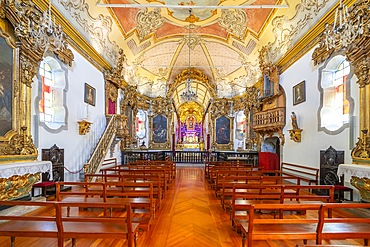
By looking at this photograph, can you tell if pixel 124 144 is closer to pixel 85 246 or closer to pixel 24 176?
pixel 24 176

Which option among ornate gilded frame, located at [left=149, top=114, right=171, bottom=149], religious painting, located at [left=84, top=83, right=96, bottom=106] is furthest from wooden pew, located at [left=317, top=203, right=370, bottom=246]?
ornate gilded frame, located at [left=149, top=114, right=171, bottom=149]

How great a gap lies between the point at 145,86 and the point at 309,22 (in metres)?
12.7

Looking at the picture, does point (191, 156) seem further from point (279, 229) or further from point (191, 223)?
point (279, 229)

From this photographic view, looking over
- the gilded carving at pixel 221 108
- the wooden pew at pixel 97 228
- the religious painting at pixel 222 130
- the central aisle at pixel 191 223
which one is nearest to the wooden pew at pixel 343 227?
the central aisle at pixel 191 223

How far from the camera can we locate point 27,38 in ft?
18.1

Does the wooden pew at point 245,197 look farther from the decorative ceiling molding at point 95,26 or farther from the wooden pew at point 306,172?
the decorative ceiling molding at point 95,26

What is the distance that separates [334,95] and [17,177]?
28.9 ft

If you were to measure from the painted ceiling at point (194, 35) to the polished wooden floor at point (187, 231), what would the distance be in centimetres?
644

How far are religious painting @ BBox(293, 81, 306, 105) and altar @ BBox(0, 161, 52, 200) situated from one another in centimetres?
870

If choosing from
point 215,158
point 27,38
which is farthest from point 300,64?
point 27,38

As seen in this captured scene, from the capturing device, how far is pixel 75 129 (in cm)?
888

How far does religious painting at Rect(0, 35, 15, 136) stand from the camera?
5.00 meters

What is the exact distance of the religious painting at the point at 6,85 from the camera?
16.4 feet

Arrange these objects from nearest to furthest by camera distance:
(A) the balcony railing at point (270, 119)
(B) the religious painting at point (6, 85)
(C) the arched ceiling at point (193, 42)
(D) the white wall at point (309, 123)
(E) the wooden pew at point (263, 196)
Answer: (E) the wooden pew at point (263, 196)
(B) the religious painting at point (6, 85)
(D) the white wall at point (309, 123)
(A) the balcony railing at point (270, 119)
(C) the arched ceiling at point (193, 42)
